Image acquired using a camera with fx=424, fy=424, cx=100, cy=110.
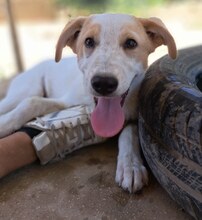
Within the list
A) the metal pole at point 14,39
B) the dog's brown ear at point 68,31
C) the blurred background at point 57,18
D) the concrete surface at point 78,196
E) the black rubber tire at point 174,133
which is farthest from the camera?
the blurred background at point 57,18

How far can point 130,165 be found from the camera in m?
1.85

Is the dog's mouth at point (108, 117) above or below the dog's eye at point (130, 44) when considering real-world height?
below

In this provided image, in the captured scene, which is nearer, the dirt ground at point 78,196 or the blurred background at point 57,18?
the dirt ground at point 78,196

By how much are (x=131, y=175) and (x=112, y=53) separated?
529 mm

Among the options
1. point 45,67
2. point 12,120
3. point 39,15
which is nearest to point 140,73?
point 12,120

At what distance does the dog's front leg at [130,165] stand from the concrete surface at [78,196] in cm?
4

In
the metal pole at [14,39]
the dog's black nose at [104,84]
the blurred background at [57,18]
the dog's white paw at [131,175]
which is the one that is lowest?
the blurred background at [57,18]

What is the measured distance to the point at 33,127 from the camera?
204 centimetres

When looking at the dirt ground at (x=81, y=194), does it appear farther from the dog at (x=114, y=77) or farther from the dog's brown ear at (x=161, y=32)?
the dog's brown ear at (x=161, y=32)

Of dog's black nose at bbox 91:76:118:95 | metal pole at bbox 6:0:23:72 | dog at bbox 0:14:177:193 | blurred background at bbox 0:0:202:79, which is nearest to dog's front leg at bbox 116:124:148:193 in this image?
dog at bbox 0:14:177:193

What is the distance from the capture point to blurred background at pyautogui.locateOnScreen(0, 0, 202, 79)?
657cm

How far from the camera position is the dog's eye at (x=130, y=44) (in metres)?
1.89

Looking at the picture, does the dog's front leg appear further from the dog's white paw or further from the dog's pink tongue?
the dog's pink tongue

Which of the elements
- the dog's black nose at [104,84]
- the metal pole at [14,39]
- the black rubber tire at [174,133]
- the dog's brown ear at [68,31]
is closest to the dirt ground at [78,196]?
the black rubber tire at [174,133]
